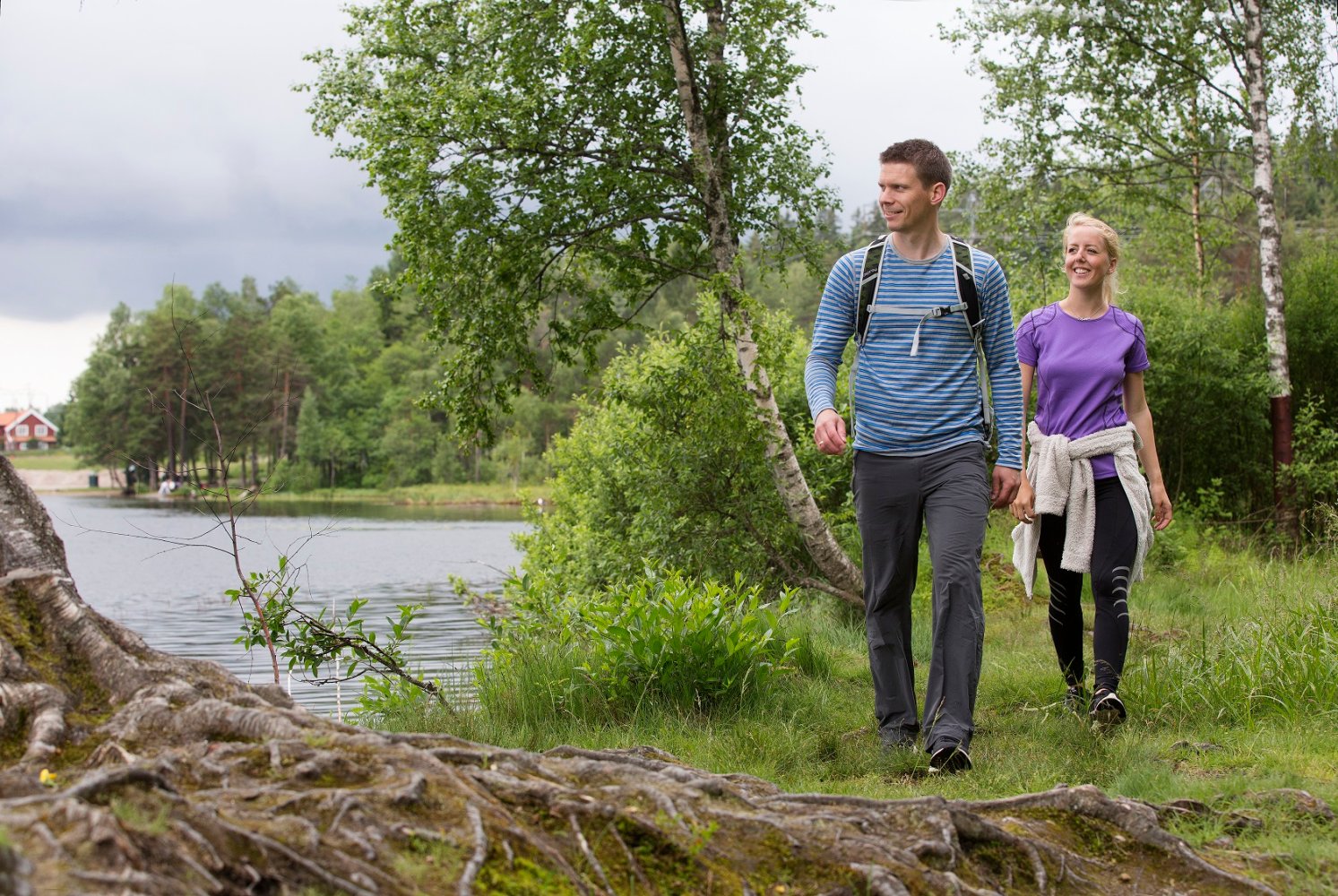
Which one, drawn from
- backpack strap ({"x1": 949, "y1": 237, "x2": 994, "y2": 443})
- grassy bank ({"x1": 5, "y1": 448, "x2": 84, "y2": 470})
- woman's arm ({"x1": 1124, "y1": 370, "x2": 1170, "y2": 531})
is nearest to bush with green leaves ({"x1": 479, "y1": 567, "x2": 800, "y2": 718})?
backpack strap ({"x1": 949, "y1": 237, "x2": 994, "y2": 443})

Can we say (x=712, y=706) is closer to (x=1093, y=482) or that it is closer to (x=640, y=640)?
(x=640, y=640)

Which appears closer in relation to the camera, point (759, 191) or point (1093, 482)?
point (1093, 482)

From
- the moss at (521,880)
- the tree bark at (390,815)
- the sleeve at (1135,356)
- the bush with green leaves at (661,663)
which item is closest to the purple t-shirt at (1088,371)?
the sleeve at (1135,356)

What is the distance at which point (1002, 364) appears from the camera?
526 centimetres

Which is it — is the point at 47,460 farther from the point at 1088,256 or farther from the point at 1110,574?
the point at 1110,574

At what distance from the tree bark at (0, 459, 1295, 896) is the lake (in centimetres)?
214

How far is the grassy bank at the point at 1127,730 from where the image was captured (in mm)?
3871

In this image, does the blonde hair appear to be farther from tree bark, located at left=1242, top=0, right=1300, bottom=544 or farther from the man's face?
tree bark, located at left=1242, top=0, right=1300, bottom=544

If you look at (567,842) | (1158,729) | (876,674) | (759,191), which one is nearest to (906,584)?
(876,674)

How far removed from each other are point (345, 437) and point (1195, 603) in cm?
9192

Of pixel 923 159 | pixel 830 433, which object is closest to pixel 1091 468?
pixel 830 433

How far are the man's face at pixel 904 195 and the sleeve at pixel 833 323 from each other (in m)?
0.29

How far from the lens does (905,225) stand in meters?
5.04

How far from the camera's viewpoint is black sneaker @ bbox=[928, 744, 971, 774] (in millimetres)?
4641
